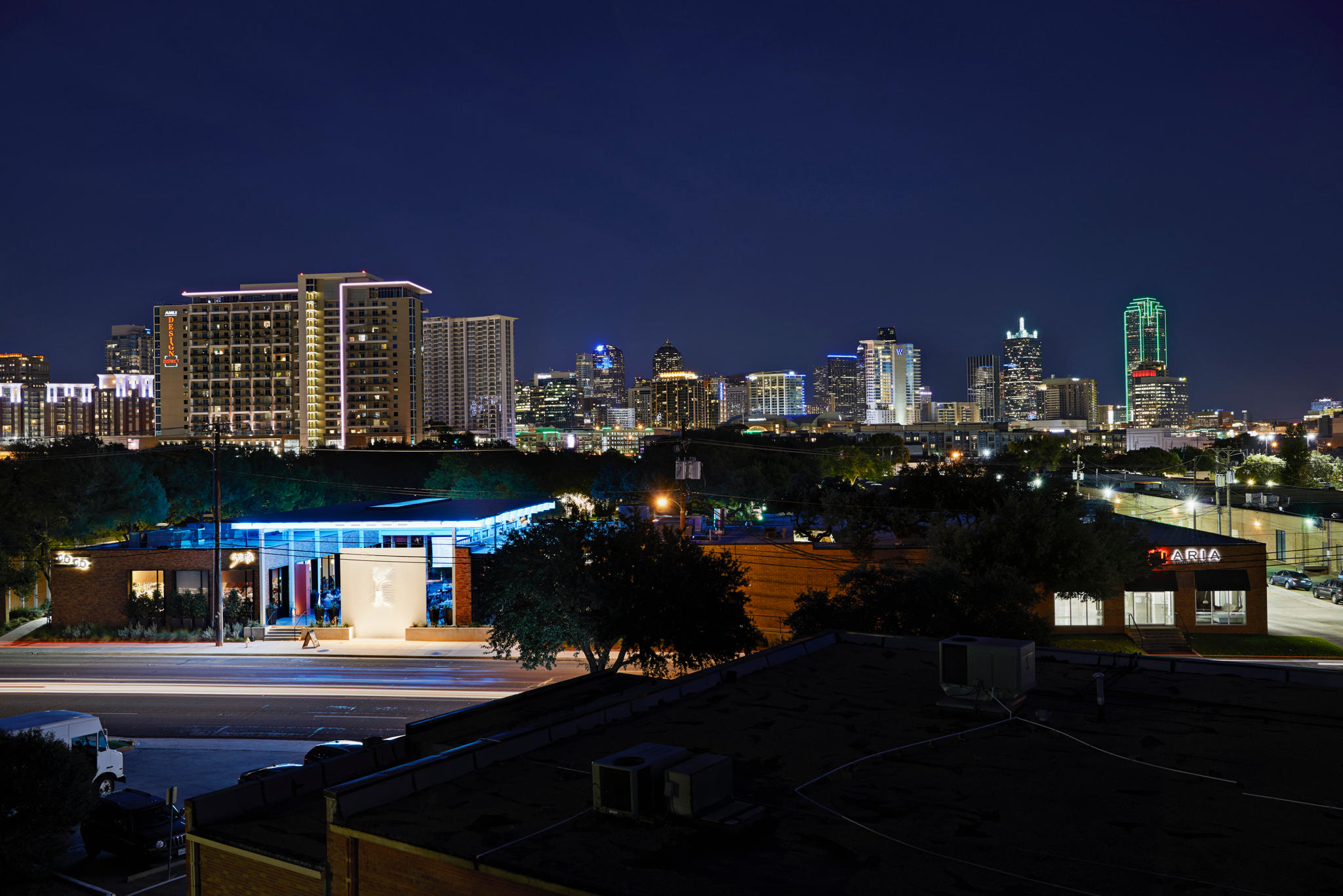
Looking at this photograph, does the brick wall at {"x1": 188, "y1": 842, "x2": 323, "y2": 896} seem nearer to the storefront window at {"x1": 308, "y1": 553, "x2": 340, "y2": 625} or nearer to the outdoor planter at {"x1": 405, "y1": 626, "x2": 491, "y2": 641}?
the outdoor planter at {"x1": 405, "y1": 626, "x2": 491, "y2": 641}

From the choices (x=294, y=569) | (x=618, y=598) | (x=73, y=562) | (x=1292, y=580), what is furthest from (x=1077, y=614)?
(x=73, y=562)

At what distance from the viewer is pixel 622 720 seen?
12.5 metres

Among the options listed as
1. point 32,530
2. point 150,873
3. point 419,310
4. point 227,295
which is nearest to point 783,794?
point 150,873

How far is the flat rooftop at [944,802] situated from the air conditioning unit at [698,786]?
0.61ft

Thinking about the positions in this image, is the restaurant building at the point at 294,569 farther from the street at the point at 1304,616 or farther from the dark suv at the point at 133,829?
the street at the point at 1304,616

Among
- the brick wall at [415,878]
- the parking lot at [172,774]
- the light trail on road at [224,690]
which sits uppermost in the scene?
the brick wall at [415,878]

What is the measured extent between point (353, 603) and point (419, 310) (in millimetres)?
134262

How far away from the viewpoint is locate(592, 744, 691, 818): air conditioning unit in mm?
8477

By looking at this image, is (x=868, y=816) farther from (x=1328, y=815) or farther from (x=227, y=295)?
(x=227, y=295)

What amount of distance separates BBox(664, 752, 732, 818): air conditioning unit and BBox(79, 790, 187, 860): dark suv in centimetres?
1359

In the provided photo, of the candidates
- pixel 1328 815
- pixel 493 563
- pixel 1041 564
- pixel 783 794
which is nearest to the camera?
pixel 1328 815

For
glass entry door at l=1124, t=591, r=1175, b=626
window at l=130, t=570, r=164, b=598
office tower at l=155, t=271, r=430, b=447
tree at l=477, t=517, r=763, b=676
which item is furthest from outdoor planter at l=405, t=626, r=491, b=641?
office tower at l=155, t=271, r=430, b=447

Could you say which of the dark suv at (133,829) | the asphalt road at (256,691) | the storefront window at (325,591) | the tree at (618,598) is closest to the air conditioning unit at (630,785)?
the dark suv at (133,829)

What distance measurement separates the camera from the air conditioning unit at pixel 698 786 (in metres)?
8.45
